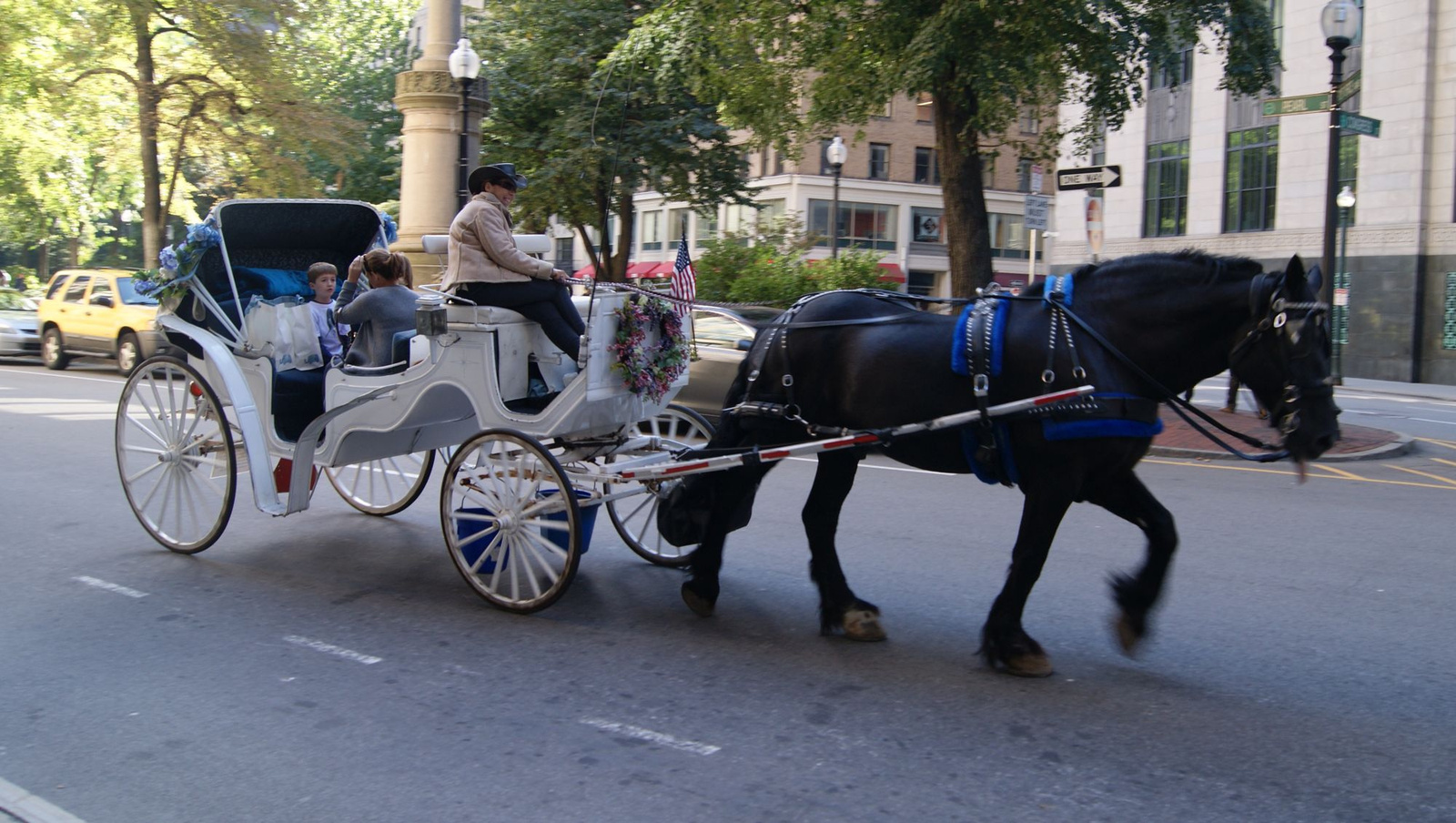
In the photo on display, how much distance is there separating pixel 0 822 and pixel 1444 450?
15510 millimetres

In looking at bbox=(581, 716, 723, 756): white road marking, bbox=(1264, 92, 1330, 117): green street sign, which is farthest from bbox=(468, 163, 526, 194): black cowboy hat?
bbox=(1264, 92, 1330, 117): green street sign

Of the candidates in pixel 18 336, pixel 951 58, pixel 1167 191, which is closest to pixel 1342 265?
pixel 1167 191

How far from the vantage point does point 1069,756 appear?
162 inches

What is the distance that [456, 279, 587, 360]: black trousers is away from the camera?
6.23 metres

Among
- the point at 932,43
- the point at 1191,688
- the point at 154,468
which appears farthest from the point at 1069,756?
the point at 932,43

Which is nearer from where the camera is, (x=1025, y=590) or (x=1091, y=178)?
(x=1025, y=590)

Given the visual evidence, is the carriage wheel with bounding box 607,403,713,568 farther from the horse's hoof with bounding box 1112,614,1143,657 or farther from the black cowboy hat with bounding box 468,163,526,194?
the horse's hoof with bounding box 1112,614,1143,657

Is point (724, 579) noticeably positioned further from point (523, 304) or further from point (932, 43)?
point (932, 43)

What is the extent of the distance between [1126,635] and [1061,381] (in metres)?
1.16

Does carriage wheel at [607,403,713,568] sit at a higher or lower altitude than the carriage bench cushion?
lower

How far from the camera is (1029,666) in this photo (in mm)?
4922

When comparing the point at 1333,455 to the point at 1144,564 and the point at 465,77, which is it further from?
the point at 465,77

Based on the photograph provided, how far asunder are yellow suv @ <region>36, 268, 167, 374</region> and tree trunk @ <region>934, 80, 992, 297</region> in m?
13.4

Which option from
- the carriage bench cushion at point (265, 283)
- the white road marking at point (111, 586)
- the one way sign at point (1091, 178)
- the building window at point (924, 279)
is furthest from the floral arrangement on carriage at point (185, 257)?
the building window at point (924, 279)
